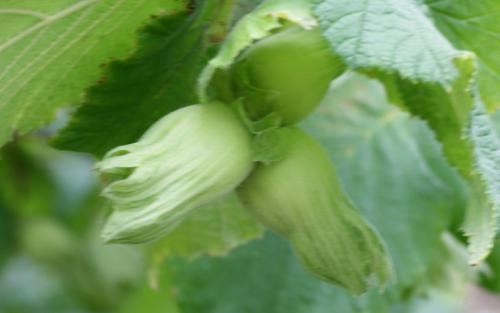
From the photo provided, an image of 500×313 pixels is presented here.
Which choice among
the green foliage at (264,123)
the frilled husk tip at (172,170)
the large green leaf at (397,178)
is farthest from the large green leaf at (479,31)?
the large green leaf at (397,178)

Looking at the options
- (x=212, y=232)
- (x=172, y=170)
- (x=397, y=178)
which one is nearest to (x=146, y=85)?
(x=172, y=170)

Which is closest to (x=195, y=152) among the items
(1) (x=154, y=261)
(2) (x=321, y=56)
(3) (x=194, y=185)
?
(3) (x=194, y=185)

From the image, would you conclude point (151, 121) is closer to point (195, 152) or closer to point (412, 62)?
point (195, 152)

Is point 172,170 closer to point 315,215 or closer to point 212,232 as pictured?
point 315,215

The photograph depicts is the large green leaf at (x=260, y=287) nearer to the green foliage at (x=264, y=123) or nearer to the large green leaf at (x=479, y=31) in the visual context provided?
the green foliage at (x=264, y=123)

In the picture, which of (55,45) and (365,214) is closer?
(55,45)
